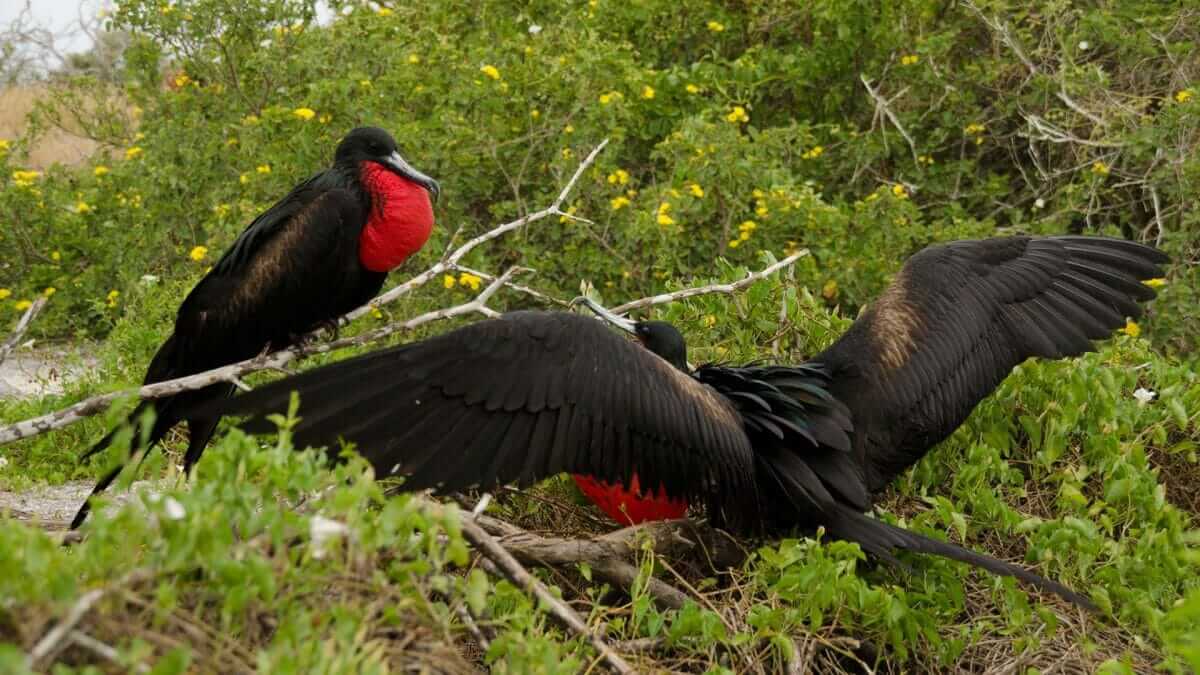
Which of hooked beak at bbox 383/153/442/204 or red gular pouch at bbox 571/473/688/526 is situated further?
hooked beak at bbox 383/153/442/204

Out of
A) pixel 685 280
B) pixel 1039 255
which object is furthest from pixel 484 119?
pixel 1039 255

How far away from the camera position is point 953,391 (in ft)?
9.18

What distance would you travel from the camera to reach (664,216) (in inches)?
168

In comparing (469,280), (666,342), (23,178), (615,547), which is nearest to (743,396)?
(666,342)

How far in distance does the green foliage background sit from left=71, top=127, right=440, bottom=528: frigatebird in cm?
64

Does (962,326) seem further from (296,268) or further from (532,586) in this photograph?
(296,268)

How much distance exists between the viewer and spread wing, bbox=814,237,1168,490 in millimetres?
2752

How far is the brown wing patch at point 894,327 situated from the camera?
2.78m

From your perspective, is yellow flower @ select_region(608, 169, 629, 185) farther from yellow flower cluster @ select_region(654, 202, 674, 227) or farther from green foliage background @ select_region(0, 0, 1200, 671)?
yellow flower cluster @ select_region(654, 202, 674, 227)

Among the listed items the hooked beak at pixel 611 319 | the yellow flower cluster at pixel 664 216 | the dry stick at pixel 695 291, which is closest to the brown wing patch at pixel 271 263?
the hooked beak at pixel 611 319

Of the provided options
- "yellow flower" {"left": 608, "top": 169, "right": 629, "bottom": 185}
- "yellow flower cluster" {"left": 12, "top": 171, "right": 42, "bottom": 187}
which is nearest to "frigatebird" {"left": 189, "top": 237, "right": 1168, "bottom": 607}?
"yellow flower" {"left": 608, "top": 169, "right": 629, "bottom": 185}

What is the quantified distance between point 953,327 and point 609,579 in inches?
37.4

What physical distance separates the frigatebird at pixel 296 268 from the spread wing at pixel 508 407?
644 mm

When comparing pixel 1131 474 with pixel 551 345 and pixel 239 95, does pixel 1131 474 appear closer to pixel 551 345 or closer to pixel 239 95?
pixel 551 345
